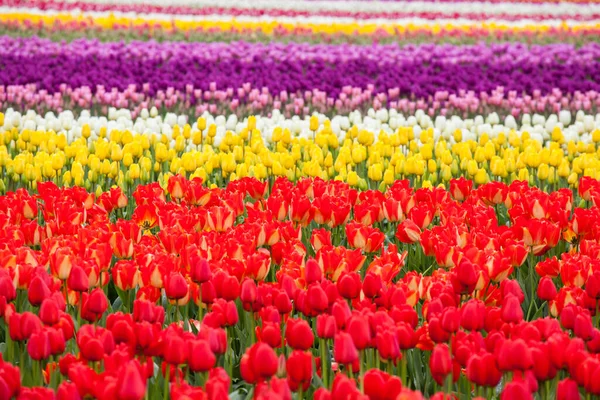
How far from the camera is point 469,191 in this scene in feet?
14.4

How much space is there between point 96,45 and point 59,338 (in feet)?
37.0

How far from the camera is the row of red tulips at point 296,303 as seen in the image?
1.98 m

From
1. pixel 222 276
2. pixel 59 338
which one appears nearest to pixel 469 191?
pixel 222 276

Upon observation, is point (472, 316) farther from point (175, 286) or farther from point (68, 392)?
point (68, 392)

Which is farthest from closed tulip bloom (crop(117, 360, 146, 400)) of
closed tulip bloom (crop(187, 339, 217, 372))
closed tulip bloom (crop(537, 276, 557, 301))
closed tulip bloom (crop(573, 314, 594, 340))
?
closed tulip bloom (crop(537, 276, 557, 301))

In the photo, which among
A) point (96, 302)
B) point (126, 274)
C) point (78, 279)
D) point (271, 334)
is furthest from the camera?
point (126, 274)

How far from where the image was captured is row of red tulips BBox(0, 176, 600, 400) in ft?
6.49

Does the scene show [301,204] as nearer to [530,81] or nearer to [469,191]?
[469,191]

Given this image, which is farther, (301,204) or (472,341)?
(301,204)

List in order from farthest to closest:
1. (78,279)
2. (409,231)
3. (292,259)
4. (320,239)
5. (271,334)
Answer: (409,231), (320,239), (292,259), (78,279), (271,334)

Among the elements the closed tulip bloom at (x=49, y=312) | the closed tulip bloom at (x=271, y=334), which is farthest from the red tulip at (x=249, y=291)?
the closed tulip bloom at (x=49, y=312)

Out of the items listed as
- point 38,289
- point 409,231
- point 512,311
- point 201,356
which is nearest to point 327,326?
point 201,356

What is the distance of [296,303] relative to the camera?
95.7 inches

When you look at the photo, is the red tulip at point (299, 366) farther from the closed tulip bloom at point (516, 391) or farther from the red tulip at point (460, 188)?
the red tulip at point (460, 188)
